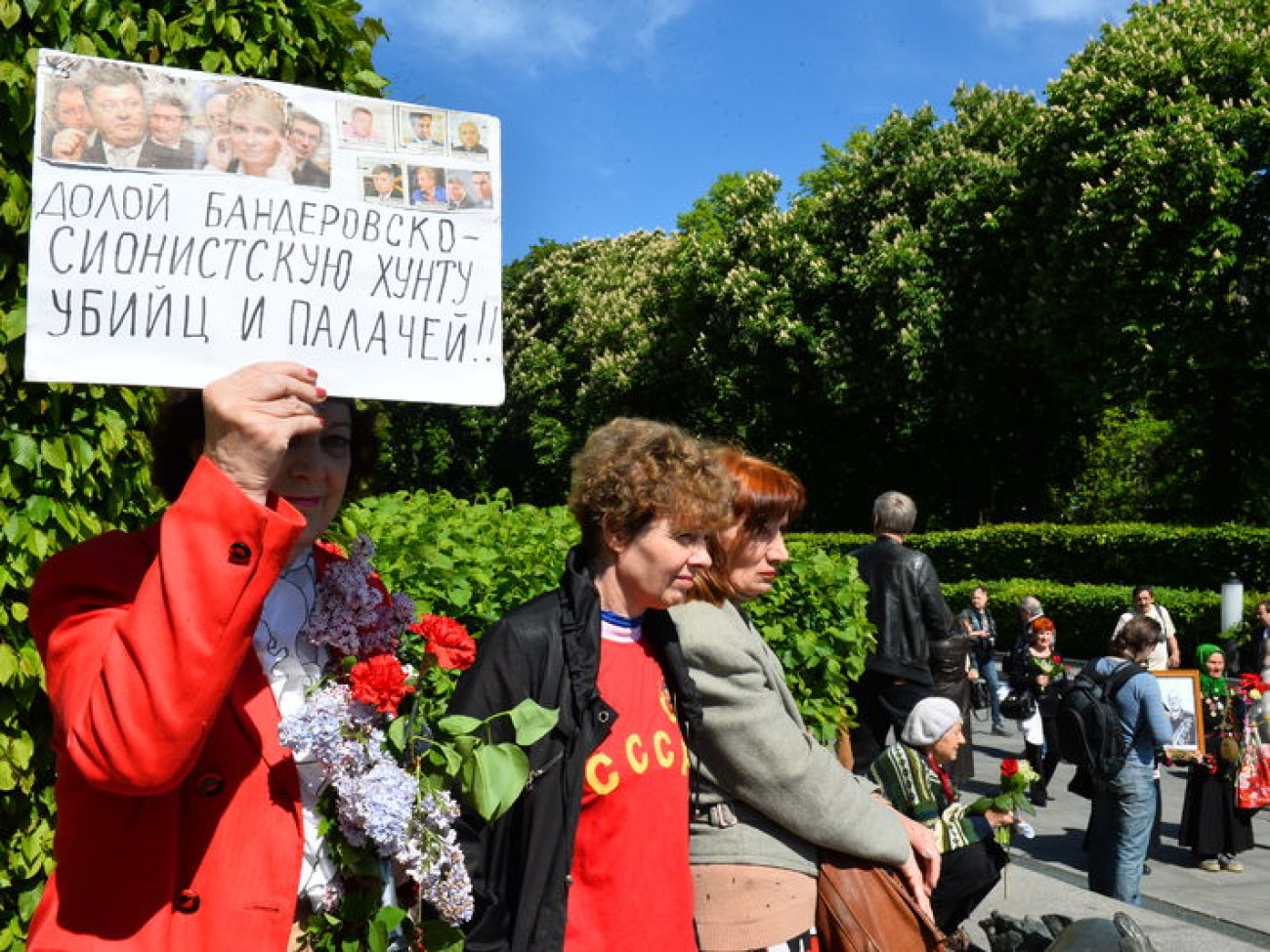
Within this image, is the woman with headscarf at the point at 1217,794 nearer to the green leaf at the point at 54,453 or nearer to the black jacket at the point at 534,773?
the black jacket at the point at 534,773

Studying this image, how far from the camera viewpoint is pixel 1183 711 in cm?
792

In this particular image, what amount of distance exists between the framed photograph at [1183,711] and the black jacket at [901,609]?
4.98 ft

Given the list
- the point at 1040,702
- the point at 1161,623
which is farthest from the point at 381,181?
the point at 1161,623

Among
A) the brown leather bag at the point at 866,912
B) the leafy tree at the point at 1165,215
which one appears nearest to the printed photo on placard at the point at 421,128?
the brown leather bag at the point at 866,912

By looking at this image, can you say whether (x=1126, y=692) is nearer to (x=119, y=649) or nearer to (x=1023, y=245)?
(x=119, y=649)

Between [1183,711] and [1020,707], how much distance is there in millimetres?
3106

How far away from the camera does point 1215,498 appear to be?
25.8 metres

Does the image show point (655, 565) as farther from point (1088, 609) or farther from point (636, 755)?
point (1088, 609)

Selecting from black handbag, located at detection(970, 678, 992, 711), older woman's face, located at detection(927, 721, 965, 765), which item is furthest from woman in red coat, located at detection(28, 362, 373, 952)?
black handbag, located at detection(970, 678, 992, 711)

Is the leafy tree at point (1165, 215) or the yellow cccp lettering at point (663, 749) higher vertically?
the leafy tree at point (1165, 215)

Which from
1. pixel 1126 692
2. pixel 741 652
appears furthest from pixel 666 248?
pixel 741 652

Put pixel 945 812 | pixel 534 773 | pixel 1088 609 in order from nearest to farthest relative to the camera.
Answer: pixel 534 773
pixel 945 812
pixel 1088 609

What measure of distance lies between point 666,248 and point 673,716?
36678 mm

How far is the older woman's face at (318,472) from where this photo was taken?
1.88 m
